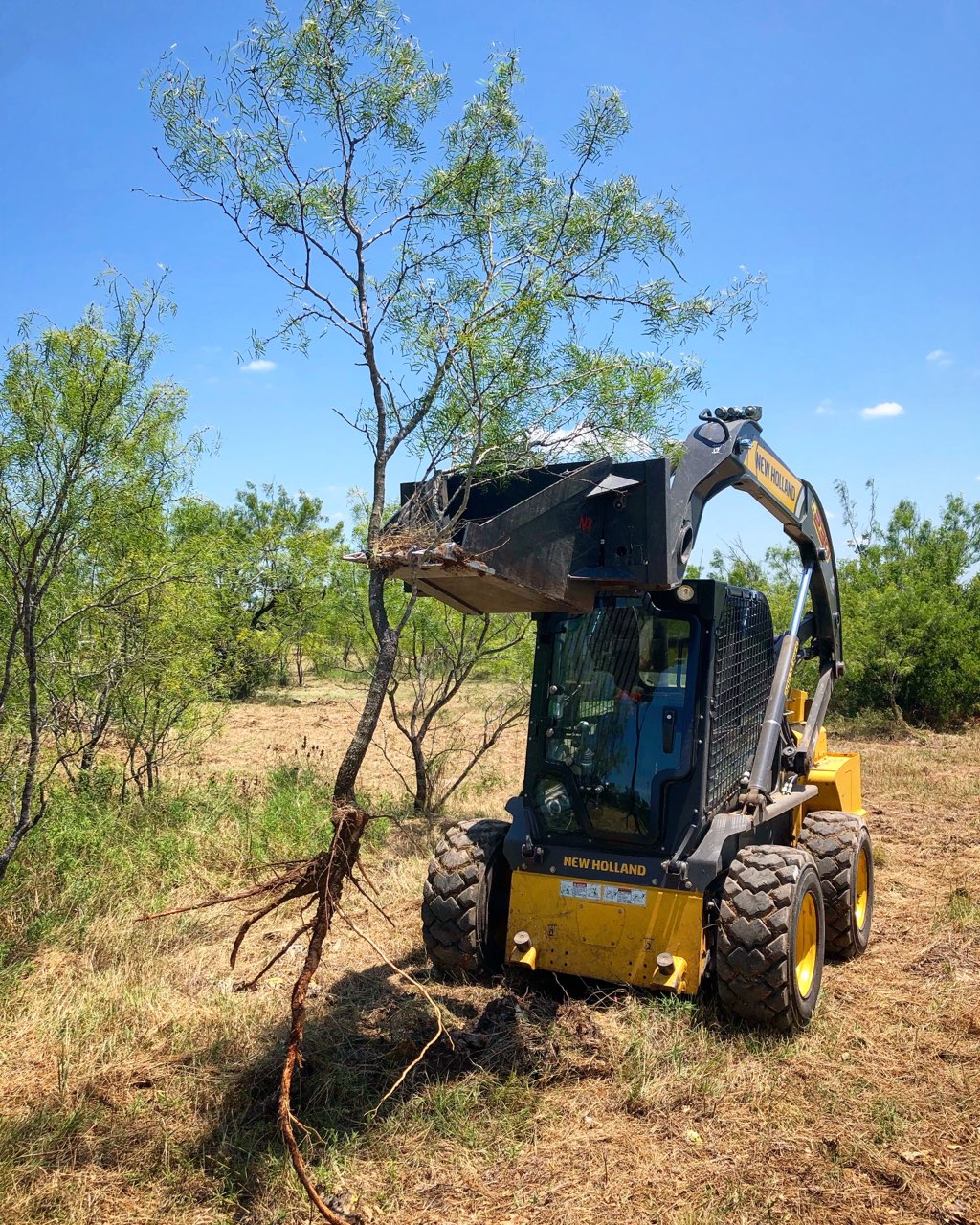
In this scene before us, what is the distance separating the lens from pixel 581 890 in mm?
4914

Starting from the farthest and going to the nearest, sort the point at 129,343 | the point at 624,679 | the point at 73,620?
the point at 73,620
the point at 129,343
the point at 624,679

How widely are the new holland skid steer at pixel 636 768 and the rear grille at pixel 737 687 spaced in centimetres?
2

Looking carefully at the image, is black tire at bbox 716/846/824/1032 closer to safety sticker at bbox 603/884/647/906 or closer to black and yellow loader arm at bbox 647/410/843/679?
safety sticker at bbox 603/884/647/906

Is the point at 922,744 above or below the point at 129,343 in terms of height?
below

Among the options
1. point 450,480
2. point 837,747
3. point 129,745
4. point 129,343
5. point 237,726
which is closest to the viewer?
point 450,480

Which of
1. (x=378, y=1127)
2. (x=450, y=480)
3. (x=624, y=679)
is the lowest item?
(x=378, y=1127)

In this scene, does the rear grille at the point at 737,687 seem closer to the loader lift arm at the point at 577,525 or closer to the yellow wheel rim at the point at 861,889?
the loader lift arm at the point at 577,525

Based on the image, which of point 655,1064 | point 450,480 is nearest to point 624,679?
point 450,480

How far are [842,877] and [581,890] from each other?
6.72 ft

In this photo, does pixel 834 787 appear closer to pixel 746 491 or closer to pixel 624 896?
pixel 746 491

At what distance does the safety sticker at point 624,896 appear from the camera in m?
4.77

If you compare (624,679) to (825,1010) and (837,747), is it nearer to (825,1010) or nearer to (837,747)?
(825,1010)

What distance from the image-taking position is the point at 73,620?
6.86m

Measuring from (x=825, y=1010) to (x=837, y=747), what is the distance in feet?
37.5
